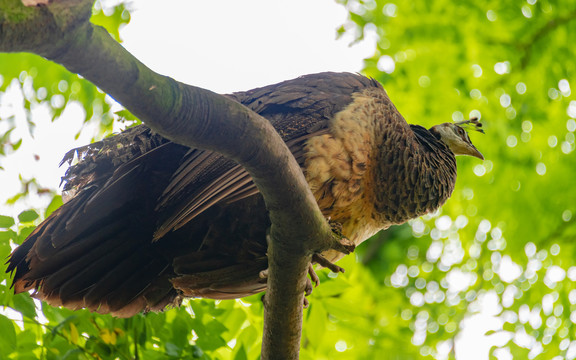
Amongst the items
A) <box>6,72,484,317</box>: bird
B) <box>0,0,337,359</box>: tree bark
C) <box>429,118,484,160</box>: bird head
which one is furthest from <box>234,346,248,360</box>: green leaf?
<box>429,118,484,160</box>: bird head

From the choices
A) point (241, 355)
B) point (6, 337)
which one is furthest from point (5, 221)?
point (241, 355)

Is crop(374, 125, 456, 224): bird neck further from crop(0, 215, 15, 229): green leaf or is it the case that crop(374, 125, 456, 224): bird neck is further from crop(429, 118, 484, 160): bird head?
crop(0, 215, 15, 229): green leaf

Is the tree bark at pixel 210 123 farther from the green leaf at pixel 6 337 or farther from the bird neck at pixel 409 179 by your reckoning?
the green leaf at pixel 6 337

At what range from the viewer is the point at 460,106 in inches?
198

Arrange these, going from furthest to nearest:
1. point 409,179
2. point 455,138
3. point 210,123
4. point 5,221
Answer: point 455,138 < point 409,179 < point 5,221 < point 210,123

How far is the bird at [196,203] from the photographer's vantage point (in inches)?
91.3

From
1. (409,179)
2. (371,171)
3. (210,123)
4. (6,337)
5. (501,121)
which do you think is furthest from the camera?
(501,121)

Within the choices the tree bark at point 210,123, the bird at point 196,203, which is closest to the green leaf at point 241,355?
the bird at point 196,203

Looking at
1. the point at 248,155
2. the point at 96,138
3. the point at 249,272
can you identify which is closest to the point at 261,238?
the point at 249,272

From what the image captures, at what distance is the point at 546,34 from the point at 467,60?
0.76 metres

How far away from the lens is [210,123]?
1.51 metres

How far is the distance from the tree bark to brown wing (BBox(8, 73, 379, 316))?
0.45 m

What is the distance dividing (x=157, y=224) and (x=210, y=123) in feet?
3.45

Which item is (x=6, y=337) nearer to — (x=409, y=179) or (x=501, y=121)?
(x=409, y=179)
